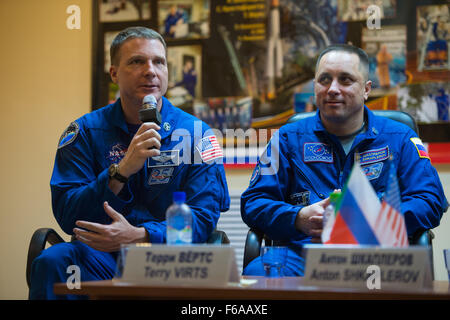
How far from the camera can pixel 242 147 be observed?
10.6ft

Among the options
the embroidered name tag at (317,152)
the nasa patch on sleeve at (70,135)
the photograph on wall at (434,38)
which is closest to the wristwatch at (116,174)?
the nasa patch on sleeve at (70,135)

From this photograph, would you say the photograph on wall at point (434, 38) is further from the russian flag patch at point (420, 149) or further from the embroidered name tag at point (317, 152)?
the embroidered name tag at point (317, 152)

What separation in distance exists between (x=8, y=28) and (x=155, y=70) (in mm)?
2028

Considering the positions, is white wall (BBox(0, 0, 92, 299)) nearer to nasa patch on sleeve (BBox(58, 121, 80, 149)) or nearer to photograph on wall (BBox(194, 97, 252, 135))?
photograph on wall (BBox(194, 97, 252, 135))

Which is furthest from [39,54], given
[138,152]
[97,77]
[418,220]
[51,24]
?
[418,220]

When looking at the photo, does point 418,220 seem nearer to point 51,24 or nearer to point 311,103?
point 311,103

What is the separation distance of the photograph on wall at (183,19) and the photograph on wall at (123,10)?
0.36 ft

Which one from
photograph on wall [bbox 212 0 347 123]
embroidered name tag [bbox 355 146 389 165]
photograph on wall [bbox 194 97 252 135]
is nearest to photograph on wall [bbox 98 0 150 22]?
photograph on wall [bbox 212 0 347 123]

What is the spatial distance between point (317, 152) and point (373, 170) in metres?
0.24

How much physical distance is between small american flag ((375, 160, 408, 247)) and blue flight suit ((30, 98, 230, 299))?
0.77 metres

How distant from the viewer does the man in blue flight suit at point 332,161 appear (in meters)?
1.97

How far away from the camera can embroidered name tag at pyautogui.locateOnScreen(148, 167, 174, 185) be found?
6.74 ft

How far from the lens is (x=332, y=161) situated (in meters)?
2.14
